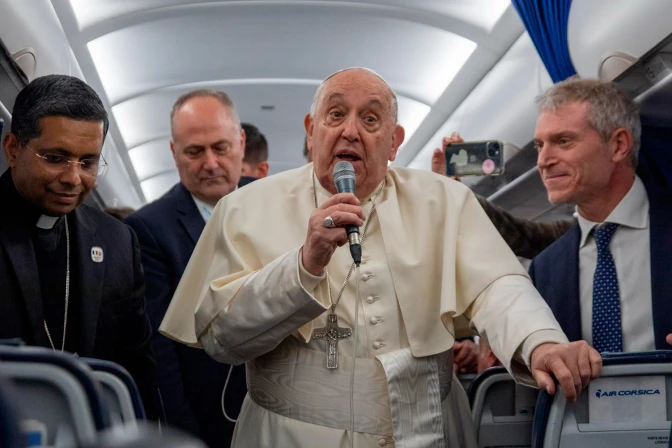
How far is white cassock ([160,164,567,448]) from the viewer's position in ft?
8.51

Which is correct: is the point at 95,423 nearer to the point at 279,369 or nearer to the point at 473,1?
the point at 279,369

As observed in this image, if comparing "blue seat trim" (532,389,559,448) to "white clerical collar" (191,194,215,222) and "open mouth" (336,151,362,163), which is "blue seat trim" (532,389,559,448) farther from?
"white clerical collar" (191,194,215,222)

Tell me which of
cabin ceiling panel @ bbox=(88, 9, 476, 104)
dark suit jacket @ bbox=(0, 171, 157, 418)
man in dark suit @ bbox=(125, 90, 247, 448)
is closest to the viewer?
dark suit jacket @ bbox=(0, 171, 157, 418)

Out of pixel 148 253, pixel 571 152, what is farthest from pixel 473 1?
pixel 148 253

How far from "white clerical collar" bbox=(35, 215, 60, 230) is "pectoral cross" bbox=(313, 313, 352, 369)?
0.95m

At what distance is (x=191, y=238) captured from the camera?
4.07 m

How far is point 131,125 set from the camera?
424 inches

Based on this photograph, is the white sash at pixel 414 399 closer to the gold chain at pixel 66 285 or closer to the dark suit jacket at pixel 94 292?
the dark suit jacket at pixel 94 292

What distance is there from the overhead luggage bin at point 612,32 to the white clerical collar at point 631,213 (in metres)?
0.81

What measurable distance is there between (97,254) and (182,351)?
1055 mm

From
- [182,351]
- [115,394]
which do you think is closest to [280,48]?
[182,351]

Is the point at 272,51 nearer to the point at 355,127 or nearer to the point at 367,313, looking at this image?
the point at 355,127

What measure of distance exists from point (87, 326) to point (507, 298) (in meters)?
1.34

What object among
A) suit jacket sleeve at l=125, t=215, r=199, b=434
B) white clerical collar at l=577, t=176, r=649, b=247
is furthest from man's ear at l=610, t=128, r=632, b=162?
suit jacket sleeve at l=125, t=215, r=199, b=434
